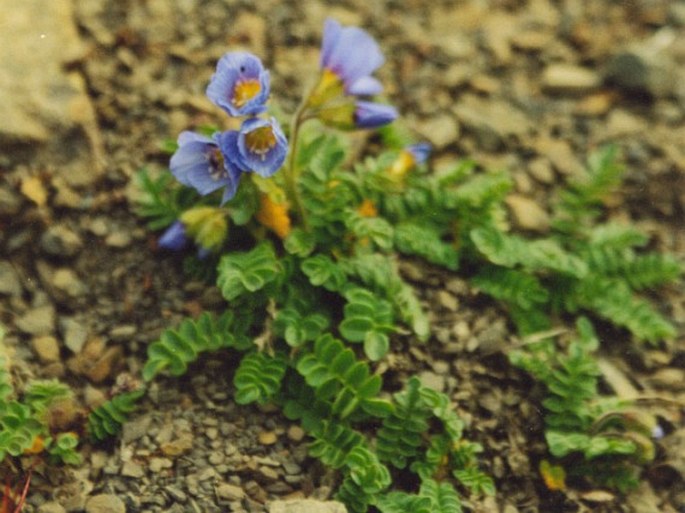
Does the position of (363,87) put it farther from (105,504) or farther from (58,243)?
(105,504)

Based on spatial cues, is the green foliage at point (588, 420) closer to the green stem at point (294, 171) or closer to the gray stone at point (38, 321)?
the green stem at point (294, 171)

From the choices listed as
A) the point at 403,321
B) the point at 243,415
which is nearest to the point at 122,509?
the point at 243,415

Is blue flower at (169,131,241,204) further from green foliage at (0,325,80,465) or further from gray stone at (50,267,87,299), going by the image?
green foliage at (0,325,80,465)

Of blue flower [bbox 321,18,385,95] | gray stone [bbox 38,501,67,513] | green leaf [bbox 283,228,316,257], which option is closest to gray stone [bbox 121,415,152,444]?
gray stone [bbox 38,501,67,513]

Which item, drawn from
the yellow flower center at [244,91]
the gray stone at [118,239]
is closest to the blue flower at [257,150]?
the yellow flower center at [244,91]

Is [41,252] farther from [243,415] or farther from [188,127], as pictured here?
[243,415]

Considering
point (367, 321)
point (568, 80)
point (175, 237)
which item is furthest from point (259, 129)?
point (568, 80)
